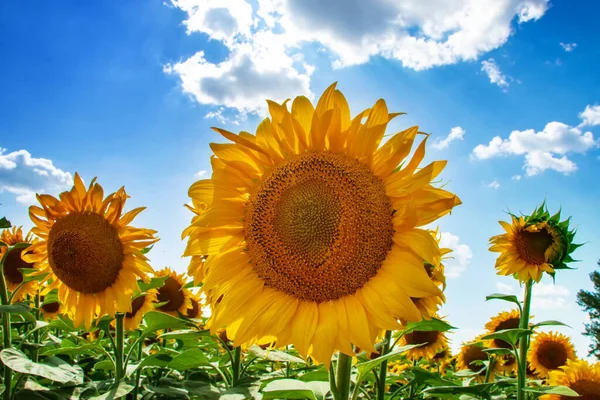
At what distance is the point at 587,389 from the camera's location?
4.62m

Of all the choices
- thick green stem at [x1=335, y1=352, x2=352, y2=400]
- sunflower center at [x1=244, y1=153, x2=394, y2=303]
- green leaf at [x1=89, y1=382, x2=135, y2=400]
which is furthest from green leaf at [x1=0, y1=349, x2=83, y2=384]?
thick green stem at [x1=335, y1=352, x2=352, y2=400]

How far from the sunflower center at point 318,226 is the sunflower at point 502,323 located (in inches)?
197

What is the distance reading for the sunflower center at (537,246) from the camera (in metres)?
4.68

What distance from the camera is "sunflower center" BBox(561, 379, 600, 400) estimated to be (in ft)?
15.1

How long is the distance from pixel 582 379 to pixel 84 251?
14.8 feet

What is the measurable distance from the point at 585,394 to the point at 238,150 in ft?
13.6

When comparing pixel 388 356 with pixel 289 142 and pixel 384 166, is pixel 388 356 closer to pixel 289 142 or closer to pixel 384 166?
pixel 384 166

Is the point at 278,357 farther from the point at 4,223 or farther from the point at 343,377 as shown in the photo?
the point at 4,223

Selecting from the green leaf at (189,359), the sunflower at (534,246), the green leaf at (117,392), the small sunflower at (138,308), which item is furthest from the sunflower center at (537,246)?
the small sunflower at (138,308)

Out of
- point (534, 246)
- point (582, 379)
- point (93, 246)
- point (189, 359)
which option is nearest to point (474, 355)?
point (582, 379)

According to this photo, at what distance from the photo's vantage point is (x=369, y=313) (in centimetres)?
204

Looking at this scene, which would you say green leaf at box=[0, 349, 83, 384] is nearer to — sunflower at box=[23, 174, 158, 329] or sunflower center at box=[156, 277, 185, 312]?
sunflower at box=[23, 174, 158, 329]

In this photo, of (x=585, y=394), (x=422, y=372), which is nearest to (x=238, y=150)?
(x=422, y=372)

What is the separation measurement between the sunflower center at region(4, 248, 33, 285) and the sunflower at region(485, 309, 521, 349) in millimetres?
5665
